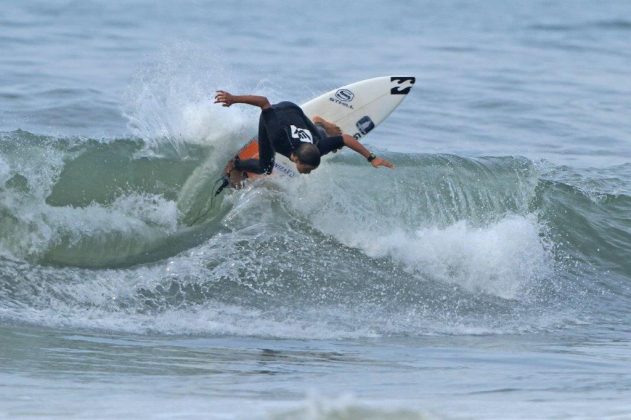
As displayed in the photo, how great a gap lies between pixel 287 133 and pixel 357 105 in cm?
212

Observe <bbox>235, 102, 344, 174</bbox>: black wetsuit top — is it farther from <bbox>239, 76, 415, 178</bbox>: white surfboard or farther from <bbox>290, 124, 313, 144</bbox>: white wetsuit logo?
<bbox>239, 76, 415, 178</bbox>: white surfboard

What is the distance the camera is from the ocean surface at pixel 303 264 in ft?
22.5

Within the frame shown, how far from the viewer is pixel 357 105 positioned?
11.8 m

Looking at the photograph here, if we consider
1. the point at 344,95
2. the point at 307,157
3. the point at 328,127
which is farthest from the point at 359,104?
the point at 307,157

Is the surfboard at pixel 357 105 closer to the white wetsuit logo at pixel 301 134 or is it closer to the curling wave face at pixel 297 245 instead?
the curling wave face at pixel 297 245

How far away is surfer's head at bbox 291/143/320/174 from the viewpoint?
31.6 ft

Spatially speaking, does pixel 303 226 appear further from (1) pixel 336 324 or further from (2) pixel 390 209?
(1) pixel 336 324

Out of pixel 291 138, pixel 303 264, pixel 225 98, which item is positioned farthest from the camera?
pixel 303 264

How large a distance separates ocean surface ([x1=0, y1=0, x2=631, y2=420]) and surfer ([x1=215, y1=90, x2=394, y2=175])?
1.12m

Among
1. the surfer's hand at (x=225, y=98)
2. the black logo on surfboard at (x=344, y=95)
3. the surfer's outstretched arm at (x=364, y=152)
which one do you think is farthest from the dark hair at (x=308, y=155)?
the black logo on surfboard at (x=344, y=95)

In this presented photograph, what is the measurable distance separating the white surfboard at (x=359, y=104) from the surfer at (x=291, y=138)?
1.27 metres

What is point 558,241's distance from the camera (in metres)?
12.3

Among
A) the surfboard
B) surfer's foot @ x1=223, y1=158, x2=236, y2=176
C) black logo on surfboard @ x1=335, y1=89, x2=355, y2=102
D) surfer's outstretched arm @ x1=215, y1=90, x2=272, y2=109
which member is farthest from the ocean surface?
surfer's outstretched arm @ x1=215, y1=90, x2=272, y2=109

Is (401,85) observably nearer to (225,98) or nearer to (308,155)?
(308,155)
